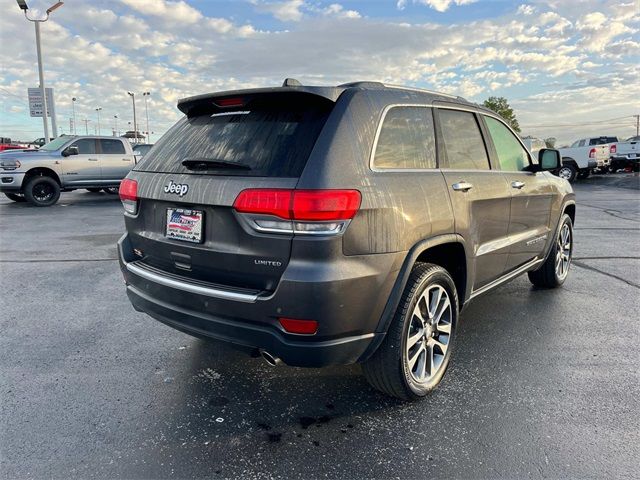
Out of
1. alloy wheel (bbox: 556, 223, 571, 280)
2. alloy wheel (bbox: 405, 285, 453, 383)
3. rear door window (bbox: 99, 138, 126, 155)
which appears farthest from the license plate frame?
rear door window (bbox: 99, 138, 126, 155)

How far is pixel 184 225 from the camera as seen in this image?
2.77m

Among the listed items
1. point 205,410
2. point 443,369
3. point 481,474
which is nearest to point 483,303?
point 443,369

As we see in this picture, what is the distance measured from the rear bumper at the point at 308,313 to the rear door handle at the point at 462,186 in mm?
879

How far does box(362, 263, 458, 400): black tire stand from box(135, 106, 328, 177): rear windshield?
1000mm

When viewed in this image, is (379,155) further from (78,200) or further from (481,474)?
(78,200)

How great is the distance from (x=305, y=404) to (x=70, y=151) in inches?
521

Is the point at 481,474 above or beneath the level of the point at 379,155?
beneath

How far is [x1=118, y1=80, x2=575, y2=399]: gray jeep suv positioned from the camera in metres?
2.38

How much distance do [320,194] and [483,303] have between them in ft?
10.0

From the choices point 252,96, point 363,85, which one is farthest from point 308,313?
point 363,85

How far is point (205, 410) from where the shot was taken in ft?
9.36

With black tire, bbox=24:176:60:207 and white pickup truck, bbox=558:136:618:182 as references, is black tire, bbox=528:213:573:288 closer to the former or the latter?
black tire, bbox=24:176:60:207

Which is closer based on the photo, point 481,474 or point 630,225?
point 481,474

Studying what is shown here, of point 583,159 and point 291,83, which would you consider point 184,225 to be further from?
point 583,159
